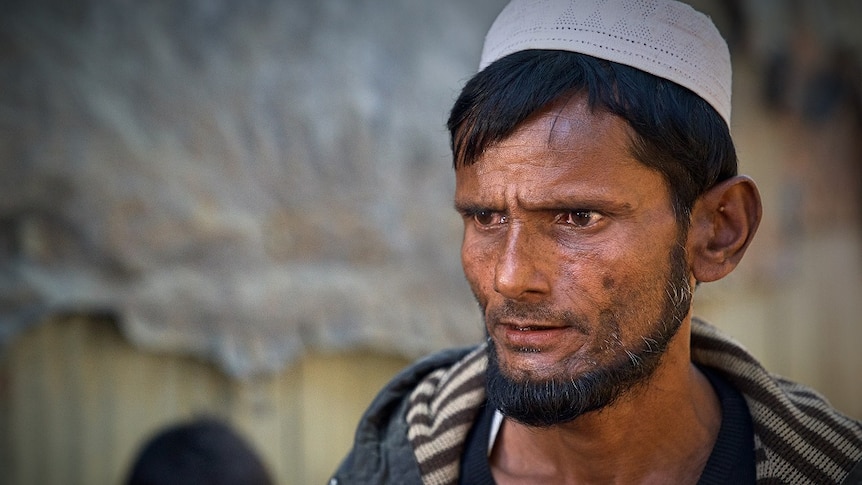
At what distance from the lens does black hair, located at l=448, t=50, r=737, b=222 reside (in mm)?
1893

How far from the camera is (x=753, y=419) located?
2072 millimetres

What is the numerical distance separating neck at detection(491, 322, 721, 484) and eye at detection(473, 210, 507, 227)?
468mm

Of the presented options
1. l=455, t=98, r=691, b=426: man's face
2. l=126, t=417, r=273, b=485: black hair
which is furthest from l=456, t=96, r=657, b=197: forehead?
l=126, t=417, r=273, b=485: black hair

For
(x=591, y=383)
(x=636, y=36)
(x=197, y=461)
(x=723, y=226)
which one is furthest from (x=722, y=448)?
(x=197, y=461)

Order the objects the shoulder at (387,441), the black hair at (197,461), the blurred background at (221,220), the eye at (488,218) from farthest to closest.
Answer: the blurred background at (221,220), the black hair at (197,461), the shoulder at (387,441), the eye at (488,218)

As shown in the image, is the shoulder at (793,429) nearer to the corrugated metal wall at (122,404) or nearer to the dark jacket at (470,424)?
the dark jacket at (470,424)

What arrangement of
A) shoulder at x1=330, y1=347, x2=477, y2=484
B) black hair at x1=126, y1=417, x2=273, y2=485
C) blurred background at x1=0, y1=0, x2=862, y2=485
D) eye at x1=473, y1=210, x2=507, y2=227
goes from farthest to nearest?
blurred background at x1=0, y1=0, x2=862, y2=485
black hair at x1=126, y1=417, x2=273, y2=485
shoulder at x1=330, y1=347, x2=477, y2=484
eye at x1=473, y1=210, x2=507, y2=227

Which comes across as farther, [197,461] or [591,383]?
[197,461]

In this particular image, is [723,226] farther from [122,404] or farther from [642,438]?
[122,404]

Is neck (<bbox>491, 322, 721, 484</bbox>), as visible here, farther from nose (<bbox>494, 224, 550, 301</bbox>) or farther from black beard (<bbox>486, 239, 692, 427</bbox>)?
nose (<bbox>494, 224, 550, 301</bbox>)

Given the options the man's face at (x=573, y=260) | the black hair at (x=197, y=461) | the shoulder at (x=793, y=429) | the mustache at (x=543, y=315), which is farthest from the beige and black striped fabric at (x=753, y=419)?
the black hair at (x=197, y=461)

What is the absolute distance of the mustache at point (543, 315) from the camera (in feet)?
6.17

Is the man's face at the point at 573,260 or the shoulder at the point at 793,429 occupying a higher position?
the man's face at the point at 573,260

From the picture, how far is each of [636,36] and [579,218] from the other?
403 millimetres
